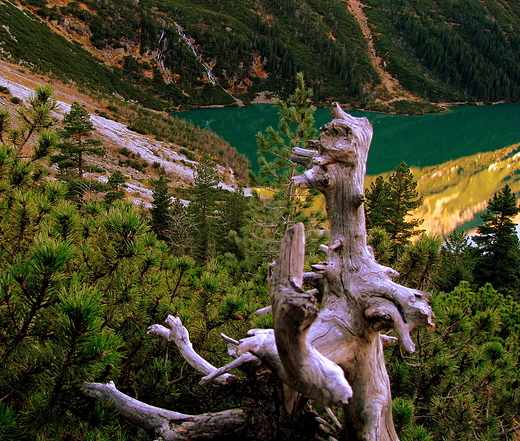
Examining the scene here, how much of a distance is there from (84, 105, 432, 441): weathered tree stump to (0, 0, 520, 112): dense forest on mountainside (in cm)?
3971

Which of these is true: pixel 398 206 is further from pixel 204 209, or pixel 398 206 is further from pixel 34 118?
pixel 34 118

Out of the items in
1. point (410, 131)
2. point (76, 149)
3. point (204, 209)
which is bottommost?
point (76, 149)

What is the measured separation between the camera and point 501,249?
44.4ft

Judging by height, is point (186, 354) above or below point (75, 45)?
below

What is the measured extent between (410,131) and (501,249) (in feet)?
162

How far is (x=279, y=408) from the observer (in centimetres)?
130

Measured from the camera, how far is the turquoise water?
41.9 m

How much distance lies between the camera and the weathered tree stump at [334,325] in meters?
0.99

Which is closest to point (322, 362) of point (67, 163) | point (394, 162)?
point (67, 163)

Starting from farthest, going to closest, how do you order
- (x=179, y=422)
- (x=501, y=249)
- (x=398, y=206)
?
1. (x=398, y=206)
2. (x=501, y=249)
3. (x=179, y=422)

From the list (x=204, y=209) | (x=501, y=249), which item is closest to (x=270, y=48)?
(x=204, y=209)

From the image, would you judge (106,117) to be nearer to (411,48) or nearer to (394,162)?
(394,162)

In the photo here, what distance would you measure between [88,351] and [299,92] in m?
7.32

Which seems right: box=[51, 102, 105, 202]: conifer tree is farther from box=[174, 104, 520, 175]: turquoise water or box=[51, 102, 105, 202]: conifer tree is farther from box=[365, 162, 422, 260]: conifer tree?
box=[174, 104, 520, 175]: turquoise water
